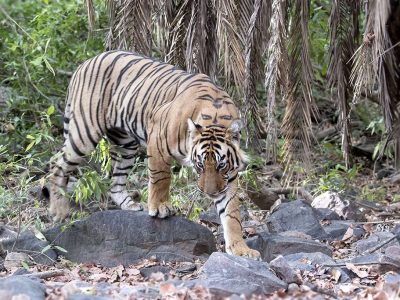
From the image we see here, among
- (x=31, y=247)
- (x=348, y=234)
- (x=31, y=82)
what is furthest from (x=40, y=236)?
(x=31, y=82)

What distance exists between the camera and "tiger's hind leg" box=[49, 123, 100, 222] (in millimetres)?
7598

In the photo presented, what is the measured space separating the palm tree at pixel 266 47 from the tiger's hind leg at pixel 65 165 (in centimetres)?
156

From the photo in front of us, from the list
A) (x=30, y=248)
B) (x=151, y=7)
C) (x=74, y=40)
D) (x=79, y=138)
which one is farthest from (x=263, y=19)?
(x=74, y=40)

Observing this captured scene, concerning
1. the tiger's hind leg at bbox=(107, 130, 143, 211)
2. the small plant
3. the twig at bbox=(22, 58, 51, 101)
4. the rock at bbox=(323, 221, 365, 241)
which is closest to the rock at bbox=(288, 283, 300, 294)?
the rock at bbox=(323, 221, 365, 241)

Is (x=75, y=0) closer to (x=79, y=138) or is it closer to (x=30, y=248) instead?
(x=79, y=138)

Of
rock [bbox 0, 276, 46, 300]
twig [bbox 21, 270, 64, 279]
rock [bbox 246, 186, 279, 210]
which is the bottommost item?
rock [bbox 246, 186, 279, 210]

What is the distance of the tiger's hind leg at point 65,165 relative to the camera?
760cm

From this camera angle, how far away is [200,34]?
28.0ft

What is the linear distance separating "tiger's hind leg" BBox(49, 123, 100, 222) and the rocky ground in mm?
514

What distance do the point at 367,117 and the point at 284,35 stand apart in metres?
5.56

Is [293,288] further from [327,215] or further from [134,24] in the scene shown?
[134,24]

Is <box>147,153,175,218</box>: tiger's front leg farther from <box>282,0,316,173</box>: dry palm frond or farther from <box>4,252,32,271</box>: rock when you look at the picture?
<box>282,0,316,173</box>: dry palm frond

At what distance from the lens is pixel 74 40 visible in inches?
454

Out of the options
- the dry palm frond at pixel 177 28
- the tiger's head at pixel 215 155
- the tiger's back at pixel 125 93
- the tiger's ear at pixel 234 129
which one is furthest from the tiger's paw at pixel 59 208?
the dry palm frond at pixel 177 28
